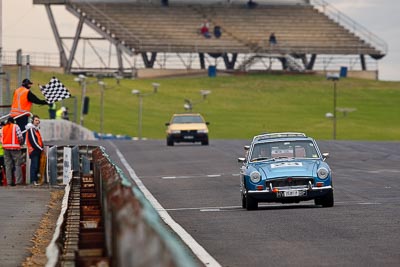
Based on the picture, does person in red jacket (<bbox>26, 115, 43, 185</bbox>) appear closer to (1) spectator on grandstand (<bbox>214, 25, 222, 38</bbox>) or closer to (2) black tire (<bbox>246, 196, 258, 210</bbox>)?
(2) black tire (<bbox>246, 196, 258, 210</bbox>)

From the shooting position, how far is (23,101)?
1121 inches

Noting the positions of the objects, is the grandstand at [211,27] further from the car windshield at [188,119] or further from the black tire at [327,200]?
the black tire at [327,200]

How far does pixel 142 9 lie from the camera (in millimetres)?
127000

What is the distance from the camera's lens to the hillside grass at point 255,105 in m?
101

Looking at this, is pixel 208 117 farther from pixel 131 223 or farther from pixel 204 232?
pixel 131 223

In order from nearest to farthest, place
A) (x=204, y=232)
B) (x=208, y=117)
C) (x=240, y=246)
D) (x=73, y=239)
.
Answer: (x=73, y=239), (x=240, y=246), (x=204, y=232), (x=208, y=117)

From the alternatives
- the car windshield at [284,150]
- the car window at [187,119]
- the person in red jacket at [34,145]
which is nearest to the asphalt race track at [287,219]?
the car windshield at [284,150]

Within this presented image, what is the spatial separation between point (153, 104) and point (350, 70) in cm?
2483

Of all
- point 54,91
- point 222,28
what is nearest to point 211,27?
point 222,28

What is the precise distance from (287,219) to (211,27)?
10661cm

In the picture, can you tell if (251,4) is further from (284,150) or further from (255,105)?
(284,150)

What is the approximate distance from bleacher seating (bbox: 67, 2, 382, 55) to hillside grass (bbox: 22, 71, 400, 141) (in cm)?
333

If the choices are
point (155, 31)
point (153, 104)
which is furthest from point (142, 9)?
point (153, 104)

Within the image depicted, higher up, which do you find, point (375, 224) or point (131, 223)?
point (131, 223)
